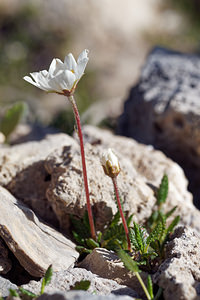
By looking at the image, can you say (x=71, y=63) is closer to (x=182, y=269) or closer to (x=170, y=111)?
(x=182, y=269)

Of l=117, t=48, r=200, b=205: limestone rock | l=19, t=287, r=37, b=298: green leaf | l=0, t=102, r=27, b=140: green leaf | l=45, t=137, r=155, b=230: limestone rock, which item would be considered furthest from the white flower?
l=117, t=48, r=200, b=205: limestone rock

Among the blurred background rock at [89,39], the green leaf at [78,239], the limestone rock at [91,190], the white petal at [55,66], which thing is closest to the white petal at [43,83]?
the white petal at [55,66]

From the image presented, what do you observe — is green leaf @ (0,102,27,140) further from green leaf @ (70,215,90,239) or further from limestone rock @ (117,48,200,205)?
green leaf @ (70,215,90,239)

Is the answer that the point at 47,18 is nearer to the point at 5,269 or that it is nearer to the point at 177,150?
the point at 177,150

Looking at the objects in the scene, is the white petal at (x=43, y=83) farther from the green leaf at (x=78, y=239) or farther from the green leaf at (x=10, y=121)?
the green leaf at (x=10, y=121)

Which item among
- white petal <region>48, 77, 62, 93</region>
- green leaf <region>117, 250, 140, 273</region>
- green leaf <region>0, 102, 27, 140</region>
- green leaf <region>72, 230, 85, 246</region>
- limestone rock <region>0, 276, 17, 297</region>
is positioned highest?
white petal <region>48, 77, 62, 93</region>

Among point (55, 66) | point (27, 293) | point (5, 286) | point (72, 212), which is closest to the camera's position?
point (27, 293)

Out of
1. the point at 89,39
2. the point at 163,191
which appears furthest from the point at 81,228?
the point at 89,39
